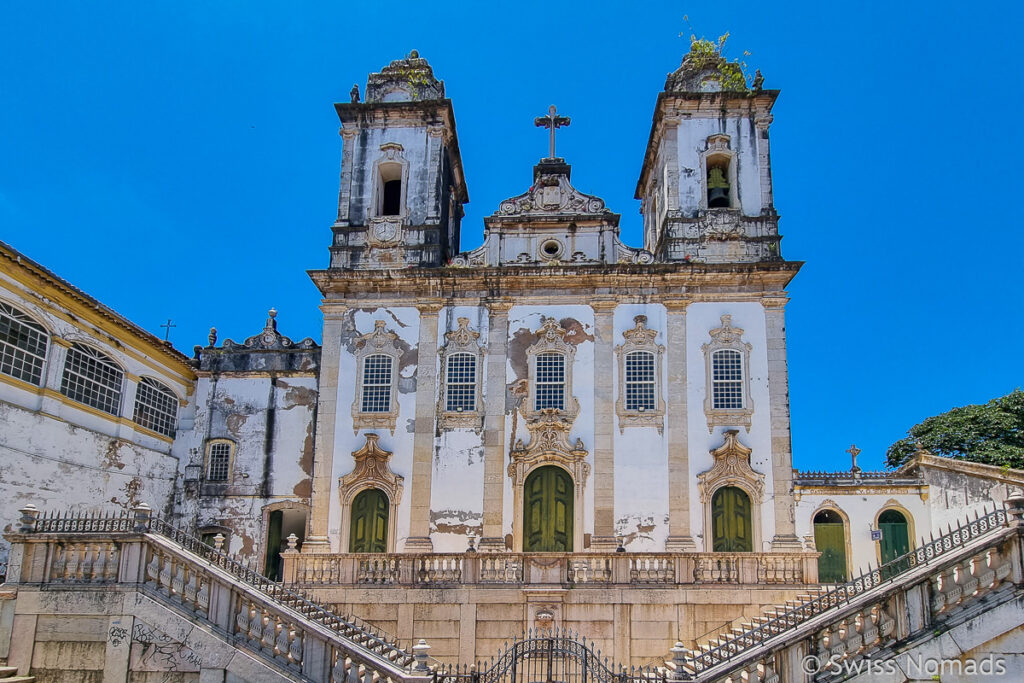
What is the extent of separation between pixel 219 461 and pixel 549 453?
9.12 metres

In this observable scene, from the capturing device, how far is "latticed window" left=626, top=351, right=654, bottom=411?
21219 millimetres

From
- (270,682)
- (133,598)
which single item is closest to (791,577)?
(270,682)

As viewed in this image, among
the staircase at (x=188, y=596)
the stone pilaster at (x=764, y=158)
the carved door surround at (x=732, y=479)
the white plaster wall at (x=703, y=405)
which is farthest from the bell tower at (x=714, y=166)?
the staircase at (x=188, y=596)

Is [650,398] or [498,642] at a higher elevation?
[650,398]

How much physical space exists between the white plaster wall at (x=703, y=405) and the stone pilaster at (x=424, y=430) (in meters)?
6.09

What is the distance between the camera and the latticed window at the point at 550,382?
2141 cm

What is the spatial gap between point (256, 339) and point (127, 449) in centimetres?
458

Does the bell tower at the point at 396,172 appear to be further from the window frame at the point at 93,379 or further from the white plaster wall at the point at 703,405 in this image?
the white plaster wall at the point at 703,405

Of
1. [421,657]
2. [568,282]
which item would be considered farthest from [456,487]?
[421,657]

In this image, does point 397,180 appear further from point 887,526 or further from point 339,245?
point 887,526

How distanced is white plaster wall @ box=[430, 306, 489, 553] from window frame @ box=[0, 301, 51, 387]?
888 centimetres

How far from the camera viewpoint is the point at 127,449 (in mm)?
21094

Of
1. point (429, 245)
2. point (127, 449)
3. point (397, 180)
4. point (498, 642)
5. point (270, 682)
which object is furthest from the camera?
point (397, 180)

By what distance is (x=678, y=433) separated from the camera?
20.8m
